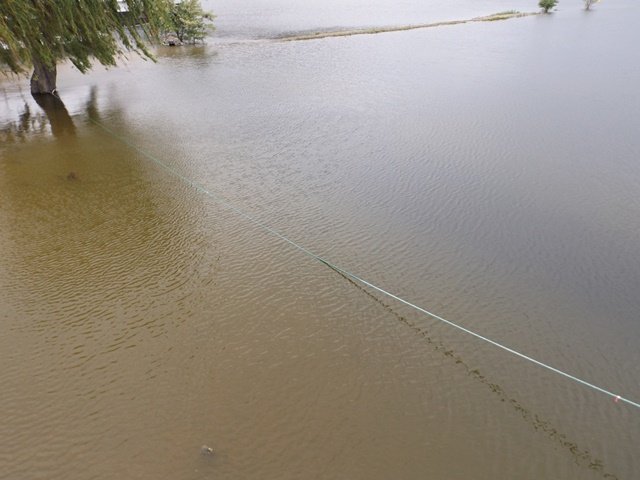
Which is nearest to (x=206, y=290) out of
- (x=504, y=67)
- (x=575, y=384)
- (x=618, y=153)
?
(x=575, y=384)

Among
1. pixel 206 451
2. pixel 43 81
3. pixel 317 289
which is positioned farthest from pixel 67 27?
pixel 206 451

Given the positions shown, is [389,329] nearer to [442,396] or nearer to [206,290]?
[442,396]

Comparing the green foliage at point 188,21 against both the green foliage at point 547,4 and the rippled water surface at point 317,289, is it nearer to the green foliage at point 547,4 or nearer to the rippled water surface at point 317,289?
the rippled water surface at point 317,289

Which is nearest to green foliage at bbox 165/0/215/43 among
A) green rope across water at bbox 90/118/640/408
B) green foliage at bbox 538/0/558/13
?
green rope across water at bbox 90/118/640/408

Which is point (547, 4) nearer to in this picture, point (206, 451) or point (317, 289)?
point (317, 289)

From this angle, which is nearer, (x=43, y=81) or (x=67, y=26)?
(x=67, y=26)

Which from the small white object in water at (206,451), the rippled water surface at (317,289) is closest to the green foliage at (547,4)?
the rippled water surface at (317,289)

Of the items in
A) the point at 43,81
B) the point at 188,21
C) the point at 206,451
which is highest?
the point at 188,21

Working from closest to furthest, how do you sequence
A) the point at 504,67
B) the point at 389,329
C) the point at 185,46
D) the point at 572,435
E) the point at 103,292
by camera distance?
the point at 572,435 → the point at 389,329 → the point at 103,292 → the point at 504,67 → the point at 185,46
